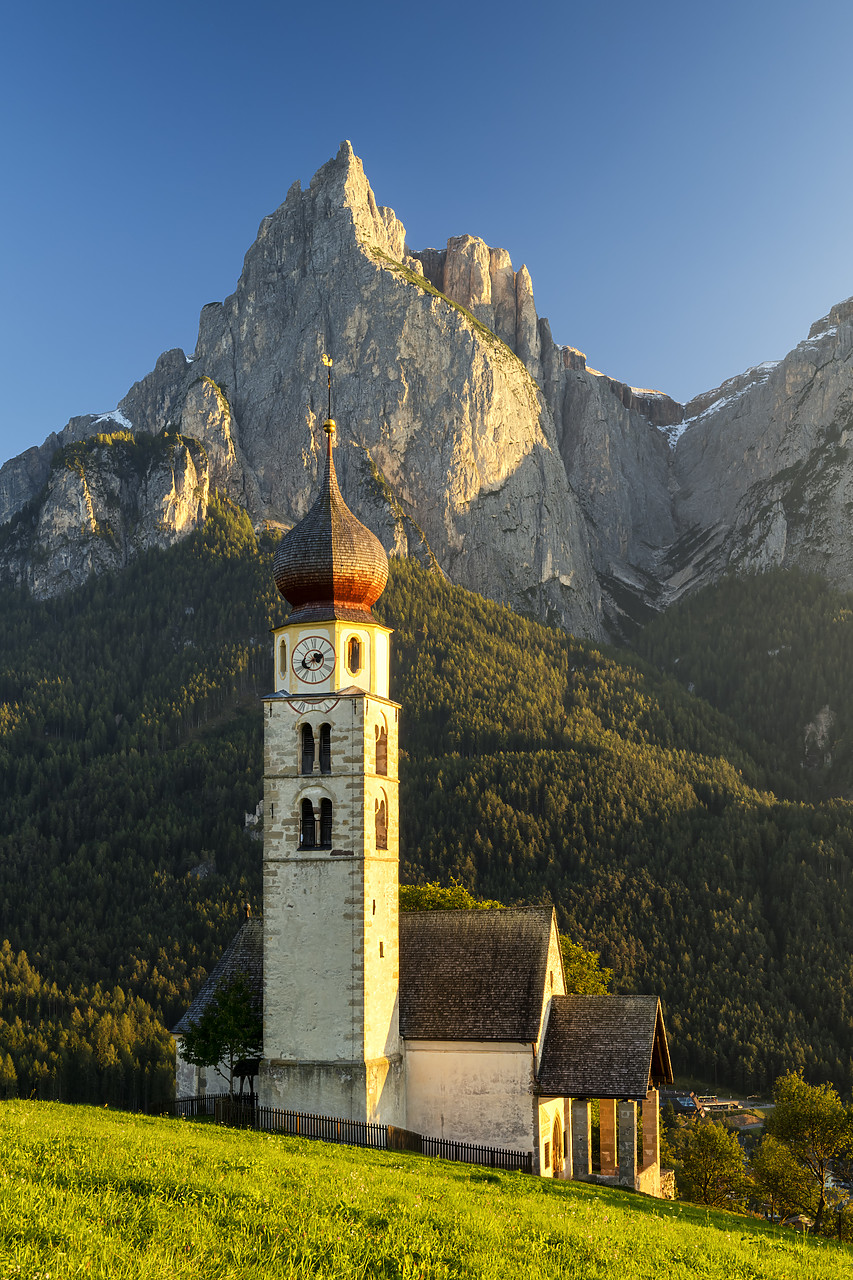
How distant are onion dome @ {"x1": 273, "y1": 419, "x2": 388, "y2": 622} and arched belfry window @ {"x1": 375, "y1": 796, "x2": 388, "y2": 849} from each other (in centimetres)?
690

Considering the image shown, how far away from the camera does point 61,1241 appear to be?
43.5 feet

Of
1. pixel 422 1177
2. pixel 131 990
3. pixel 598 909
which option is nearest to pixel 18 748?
pixel 131 990

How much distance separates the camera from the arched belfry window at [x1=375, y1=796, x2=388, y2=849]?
1727 inches

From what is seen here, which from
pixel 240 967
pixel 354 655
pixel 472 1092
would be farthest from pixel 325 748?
pixel 472 1092

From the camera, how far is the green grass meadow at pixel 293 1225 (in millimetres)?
13523

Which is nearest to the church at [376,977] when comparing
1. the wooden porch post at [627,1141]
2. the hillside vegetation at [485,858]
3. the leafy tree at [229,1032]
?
the wooden porch post at [627,1141]

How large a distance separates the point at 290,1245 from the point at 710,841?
163856 mm

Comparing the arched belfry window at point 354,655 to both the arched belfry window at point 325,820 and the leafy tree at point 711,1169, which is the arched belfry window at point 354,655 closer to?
the arched belfry window at point 325,820

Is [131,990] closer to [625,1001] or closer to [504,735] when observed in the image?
[504,735]

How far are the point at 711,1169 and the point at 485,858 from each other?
110 metres

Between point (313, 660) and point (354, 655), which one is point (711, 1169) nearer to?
point (354, 655)

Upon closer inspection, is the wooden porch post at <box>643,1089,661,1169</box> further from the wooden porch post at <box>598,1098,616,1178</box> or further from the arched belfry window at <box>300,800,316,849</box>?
the arched belfry window at <box>300,800,316,849</box>

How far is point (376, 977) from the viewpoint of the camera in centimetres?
4191

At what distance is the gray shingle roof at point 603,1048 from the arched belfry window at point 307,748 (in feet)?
42.0
